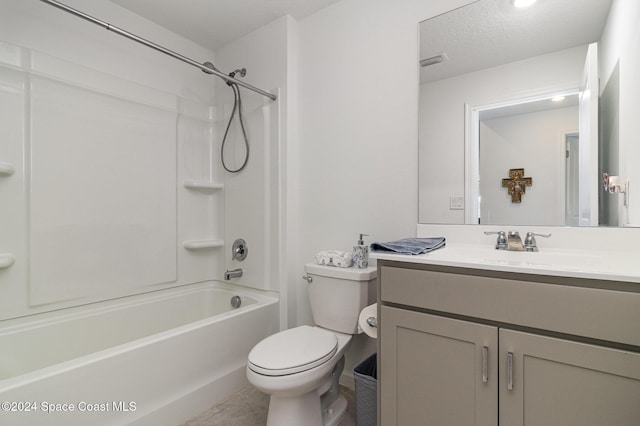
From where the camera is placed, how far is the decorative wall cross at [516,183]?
1.45 m

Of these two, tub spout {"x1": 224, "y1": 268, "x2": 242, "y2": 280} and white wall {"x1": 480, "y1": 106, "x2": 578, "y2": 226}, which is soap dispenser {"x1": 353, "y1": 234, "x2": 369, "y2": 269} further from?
tub spout {"x1": 224, "y1": 268, "x2": 242, "y2": 280}

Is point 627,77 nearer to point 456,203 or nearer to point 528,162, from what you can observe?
point 528,162

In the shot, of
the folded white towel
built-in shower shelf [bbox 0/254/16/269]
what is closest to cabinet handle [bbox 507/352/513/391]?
the folded white towel

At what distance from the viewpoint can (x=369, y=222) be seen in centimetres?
189

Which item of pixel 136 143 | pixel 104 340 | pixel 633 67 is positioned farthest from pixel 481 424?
pixel 136 143

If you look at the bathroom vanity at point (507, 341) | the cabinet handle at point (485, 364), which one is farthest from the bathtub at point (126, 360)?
the cabinet handle at point (485, 364)

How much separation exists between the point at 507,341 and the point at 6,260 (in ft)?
7.34

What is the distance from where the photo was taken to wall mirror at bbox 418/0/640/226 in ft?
4.08

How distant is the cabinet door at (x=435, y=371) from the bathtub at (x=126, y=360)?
3.24 ft

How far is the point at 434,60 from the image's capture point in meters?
1.69

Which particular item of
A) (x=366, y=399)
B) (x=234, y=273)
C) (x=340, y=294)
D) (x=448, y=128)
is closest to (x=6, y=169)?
(x=234, y=273)

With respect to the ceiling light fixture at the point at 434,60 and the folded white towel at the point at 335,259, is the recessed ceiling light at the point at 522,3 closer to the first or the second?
the ceiling light fixture at the point at 434,60

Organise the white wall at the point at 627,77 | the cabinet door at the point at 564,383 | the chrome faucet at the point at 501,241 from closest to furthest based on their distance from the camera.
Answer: the cabinet door at the point at 564,383, the white wall at the point at 627,77, the chrome faucet at the point at 501,241

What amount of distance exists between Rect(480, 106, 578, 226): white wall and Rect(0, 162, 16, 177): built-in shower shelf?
2.36 m
